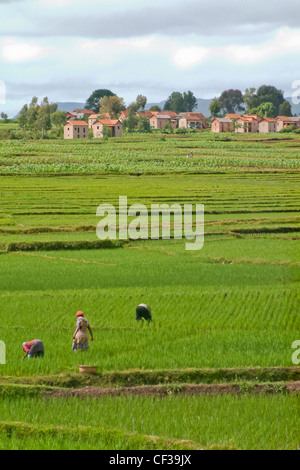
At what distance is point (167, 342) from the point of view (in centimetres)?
991

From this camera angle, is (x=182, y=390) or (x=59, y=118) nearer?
(x=182, y=390)

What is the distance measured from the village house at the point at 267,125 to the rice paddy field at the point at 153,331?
6601 cm

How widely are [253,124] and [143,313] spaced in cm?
8823

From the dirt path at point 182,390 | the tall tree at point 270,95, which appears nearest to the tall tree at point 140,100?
the tall tree at point 270,95

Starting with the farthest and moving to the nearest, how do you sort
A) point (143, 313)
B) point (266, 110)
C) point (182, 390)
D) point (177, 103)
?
1. point (177, 103)
2. point (266, 110)
3. point (143, 313)
4. point (182, 390)

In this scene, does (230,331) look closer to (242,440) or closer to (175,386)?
(175,386)

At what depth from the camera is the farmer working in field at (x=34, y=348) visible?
8969mm

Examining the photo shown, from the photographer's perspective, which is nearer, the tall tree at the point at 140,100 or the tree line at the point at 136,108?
the tree line at the point at 136,108

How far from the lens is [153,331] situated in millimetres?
10641

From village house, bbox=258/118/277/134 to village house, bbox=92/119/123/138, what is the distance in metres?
20.9

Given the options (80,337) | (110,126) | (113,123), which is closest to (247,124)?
(113,123)

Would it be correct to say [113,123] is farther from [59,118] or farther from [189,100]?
[189,100]

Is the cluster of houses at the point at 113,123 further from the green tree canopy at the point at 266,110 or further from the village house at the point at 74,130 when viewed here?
the green tree canopy at the point at 266,110
